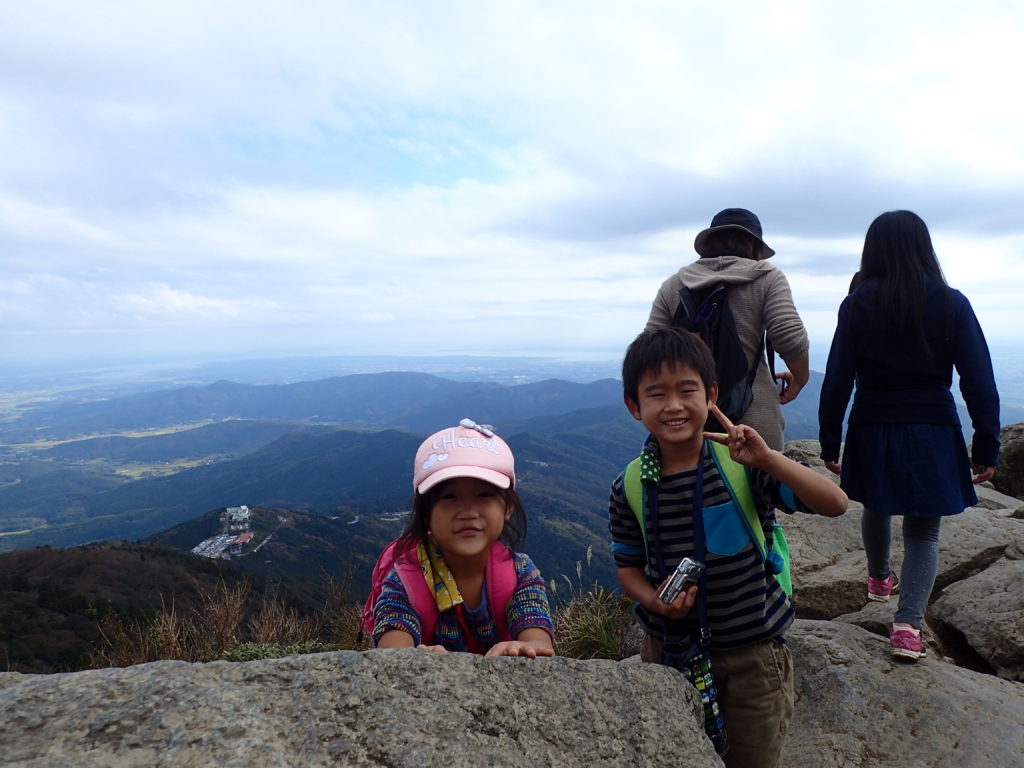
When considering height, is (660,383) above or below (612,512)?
above

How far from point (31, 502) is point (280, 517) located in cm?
16473

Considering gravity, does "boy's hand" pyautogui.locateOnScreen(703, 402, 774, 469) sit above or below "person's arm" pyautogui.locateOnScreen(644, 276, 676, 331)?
below

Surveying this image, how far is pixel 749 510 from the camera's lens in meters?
2.47

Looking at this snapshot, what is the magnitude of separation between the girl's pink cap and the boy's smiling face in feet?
2.28

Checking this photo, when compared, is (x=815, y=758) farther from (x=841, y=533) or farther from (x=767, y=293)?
(x=841, y=533)

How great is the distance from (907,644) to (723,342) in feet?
7.12

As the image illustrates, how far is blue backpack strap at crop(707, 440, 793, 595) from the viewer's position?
2457 mm

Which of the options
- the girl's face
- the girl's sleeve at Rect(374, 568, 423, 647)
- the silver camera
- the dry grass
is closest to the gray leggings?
the silver camera

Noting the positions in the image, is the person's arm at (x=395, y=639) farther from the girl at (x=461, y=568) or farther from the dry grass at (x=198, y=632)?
the dry grass at (x=198, y=632)

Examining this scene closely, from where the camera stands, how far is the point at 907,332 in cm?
348

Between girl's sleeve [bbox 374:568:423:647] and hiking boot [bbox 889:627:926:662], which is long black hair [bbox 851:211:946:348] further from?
girl's sleeve [bbox 374:568:423:647]

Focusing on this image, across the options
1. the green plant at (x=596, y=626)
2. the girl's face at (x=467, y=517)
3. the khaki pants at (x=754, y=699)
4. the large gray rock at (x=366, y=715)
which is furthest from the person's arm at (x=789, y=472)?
the green plant at (x=596, y=626)

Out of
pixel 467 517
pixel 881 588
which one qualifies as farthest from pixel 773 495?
pixel 881 588

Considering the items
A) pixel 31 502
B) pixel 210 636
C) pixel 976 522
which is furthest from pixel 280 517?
pixel 31 502
